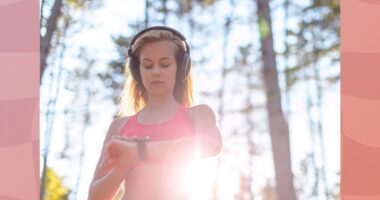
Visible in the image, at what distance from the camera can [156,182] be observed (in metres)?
1.67

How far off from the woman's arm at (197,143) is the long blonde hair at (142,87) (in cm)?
9

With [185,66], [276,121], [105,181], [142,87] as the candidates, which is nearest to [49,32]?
[276,121]

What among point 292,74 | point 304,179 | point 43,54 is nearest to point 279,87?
point 292,74

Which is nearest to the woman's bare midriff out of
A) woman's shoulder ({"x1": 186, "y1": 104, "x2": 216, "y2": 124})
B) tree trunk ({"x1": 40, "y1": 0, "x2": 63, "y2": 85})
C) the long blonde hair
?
woman's shoulder ({"x1": 186, "y1": 104, "x2": 216, "y2": 124})

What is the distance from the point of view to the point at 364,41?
1968 mm

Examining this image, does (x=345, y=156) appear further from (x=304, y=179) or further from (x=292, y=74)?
Result: (x=304, y=179)

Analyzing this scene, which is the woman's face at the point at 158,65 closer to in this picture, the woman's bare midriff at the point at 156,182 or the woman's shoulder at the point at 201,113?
the woman's shoulder at the point at 201,113

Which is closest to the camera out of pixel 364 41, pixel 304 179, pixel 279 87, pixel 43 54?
pixel 364 41

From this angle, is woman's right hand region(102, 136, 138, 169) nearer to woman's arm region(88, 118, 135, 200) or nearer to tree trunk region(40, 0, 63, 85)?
woman's arm region(88, 118, 135, 200)

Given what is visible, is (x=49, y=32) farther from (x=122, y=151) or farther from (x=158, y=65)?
(x=122, y=151)

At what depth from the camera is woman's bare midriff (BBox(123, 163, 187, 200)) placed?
166cm

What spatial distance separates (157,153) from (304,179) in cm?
700

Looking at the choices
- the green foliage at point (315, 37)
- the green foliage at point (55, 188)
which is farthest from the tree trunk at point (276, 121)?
the green foliage at point (55, 188)

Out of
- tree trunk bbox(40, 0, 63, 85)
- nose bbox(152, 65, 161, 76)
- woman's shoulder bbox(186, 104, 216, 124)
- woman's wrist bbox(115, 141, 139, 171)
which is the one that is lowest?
woman's wrist bbox(115, 141, 139, 171)
